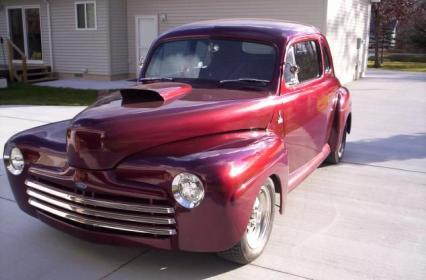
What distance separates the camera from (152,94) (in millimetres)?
3936

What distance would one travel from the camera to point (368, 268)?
3.67m

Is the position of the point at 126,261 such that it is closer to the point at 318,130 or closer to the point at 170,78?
the point at 170,78

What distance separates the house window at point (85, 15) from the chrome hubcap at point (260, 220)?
14148 mm

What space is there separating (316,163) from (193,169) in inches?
98.5

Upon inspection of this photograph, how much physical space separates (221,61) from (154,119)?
4.17 ft

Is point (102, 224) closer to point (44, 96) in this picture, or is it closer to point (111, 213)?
point (111, 213)

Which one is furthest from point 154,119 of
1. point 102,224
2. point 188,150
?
point 102,224

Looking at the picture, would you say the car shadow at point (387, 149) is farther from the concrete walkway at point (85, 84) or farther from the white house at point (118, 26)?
the concrete walkway at point (85, 84)

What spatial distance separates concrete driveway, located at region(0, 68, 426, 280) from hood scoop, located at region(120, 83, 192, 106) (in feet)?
4.01

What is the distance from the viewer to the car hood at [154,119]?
11.1 ft

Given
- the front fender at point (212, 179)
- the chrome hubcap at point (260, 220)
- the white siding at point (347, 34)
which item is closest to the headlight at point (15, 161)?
the front fender at point (212, 179)

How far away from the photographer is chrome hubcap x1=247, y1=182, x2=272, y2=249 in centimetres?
369

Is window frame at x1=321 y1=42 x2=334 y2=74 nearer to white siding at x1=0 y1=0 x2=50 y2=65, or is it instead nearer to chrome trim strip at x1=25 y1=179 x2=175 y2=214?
chrome trim strip at x1=25 y1=179 x2=175 y2=214

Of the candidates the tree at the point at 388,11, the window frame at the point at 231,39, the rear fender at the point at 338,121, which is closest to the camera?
the window frame at the point at 231,39
